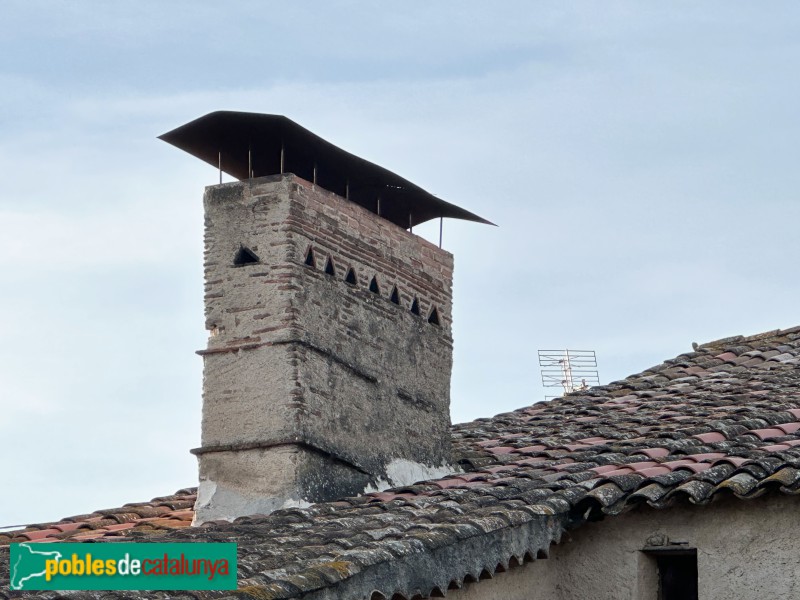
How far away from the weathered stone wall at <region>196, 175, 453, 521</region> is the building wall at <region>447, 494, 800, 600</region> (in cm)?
158

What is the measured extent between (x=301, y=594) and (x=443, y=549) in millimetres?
1144

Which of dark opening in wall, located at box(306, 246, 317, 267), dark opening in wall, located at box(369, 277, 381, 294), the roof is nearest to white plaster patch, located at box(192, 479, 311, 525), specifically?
the roof

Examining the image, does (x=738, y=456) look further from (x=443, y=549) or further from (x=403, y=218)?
(x=403, y=218)

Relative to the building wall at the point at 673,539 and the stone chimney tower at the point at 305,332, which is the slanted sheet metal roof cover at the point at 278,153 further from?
the building wall at the point at 673,539

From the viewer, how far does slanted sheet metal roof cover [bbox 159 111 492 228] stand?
10.1 m

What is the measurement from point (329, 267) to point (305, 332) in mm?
580

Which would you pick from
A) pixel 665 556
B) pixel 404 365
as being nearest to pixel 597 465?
pixel 665 556

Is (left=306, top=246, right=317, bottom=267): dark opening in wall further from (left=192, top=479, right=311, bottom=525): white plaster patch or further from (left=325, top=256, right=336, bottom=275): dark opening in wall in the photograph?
(left=192, top=479, right=311, bottom=525): white plaster patch

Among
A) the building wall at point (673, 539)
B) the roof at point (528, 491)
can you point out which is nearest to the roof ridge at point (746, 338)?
the roof at point (528, 491)

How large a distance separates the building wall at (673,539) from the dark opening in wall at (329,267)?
2.43 m

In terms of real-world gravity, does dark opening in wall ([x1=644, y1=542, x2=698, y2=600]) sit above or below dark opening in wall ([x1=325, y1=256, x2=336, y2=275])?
below

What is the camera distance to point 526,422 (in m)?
11.5

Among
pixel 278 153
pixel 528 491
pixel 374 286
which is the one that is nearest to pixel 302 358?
pixel 374 286

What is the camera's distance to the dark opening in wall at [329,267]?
9.96 m
